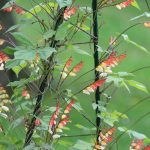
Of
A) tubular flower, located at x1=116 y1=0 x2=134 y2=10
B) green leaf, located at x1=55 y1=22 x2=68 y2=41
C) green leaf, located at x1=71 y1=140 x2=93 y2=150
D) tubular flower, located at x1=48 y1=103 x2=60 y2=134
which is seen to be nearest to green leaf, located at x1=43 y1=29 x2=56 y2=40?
green leaf, located at x1=55 y1=22 x2=68 y2=41

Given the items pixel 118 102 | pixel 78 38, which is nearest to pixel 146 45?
pixel 78 38

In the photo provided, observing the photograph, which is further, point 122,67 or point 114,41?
point 122,67

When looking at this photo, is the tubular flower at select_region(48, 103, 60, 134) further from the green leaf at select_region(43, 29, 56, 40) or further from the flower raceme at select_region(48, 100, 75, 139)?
the green leaf at select_region(43, 29, 56, 40)

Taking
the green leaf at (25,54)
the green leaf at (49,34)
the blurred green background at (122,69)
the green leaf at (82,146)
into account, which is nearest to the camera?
the green leaf at (25,54)

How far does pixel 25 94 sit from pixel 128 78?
60cm

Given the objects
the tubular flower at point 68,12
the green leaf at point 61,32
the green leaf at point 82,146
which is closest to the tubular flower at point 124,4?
the tubular flower at point 68,12

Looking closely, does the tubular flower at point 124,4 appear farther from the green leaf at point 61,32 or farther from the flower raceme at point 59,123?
the flower raceme at point 59,123

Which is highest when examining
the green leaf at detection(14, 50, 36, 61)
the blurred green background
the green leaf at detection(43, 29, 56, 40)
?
the green leaf at detection(43, 29, 56, 40)

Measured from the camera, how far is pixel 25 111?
277cm

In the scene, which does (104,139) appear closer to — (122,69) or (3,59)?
(3,59)

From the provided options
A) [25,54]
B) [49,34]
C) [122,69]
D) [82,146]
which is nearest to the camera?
[25,54]

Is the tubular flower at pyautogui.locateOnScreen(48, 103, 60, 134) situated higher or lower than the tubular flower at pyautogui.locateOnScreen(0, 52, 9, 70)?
lower

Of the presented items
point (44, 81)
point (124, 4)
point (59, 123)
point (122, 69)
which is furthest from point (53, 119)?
point (122, 69)

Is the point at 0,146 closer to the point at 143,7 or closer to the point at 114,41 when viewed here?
the point at 114,41
